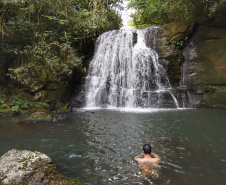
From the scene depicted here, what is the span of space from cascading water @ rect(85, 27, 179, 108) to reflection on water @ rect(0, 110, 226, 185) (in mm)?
3950

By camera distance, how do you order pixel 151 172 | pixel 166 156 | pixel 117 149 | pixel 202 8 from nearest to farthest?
pixel 151 172 < pixel 166 156 < pixel 117 149 < pixel 202 8

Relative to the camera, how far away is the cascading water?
461 inches

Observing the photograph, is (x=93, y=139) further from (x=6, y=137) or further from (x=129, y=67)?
(x=129, y=67)

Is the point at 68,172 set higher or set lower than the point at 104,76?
lower

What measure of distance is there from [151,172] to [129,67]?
33.9ft

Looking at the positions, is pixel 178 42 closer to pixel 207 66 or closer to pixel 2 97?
pixel 207 66

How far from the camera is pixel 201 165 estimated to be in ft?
12.2

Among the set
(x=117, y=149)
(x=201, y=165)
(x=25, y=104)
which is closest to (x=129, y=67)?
(x=25, y=104)

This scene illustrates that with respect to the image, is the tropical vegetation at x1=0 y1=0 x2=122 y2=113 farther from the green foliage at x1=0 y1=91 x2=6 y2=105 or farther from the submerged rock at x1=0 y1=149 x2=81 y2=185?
the submerged rock at x1=0 y1=149 x2=81 y2=185

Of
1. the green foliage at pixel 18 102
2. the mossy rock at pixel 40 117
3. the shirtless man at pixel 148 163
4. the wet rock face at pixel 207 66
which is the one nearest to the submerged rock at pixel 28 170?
the shirtless man at pixel 148 163

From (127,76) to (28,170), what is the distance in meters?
10.6

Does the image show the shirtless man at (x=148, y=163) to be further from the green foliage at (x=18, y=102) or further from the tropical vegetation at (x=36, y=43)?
the green foliage at (x=18, y=102)

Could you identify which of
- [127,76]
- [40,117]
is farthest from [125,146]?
[127,76]

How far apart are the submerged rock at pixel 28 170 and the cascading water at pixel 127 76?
346 inches
